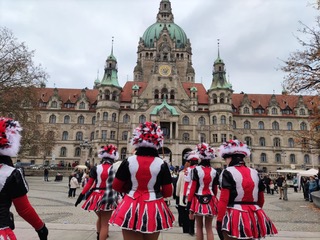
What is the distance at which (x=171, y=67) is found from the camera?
53.0 m

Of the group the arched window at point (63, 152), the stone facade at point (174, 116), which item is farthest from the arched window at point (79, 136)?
the arched window at point (63, 152)

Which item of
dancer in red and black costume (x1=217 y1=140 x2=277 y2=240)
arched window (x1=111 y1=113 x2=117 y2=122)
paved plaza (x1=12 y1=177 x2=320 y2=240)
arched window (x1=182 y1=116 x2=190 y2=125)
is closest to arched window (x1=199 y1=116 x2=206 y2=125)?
arched window (x1=182 y1=116 x2=190 y2=125)

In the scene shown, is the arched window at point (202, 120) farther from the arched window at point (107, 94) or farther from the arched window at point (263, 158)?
the arched window at point (107, 94)

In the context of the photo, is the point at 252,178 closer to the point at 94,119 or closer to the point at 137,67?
the point at 94,119

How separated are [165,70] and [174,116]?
10.9 m

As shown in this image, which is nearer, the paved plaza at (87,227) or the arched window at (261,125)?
the paved plaza at (87,227)

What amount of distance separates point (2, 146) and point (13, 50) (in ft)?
97.4

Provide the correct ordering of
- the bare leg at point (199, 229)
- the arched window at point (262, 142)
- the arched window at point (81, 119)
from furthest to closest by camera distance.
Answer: the arched window at point (81, 119), the arched window at point (262, 142), the bare leg at point (199, 229)

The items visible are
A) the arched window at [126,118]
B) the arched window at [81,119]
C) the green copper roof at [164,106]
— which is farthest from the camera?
the arched window at [81,119]

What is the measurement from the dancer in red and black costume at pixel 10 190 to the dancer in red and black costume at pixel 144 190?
112cm

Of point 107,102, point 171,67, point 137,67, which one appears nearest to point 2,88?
point 107,102

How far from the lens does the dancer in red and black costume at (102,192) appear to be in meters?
5.96

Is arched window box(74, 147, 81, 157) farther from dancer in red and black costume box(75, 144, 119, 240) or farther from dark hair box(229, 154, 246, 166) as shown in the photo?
dark hair box(229, 154, 246, 166)

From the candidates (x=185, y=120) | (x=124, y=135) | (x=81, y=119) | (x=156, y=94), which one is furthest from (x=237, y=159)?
(x=81, y=119)
